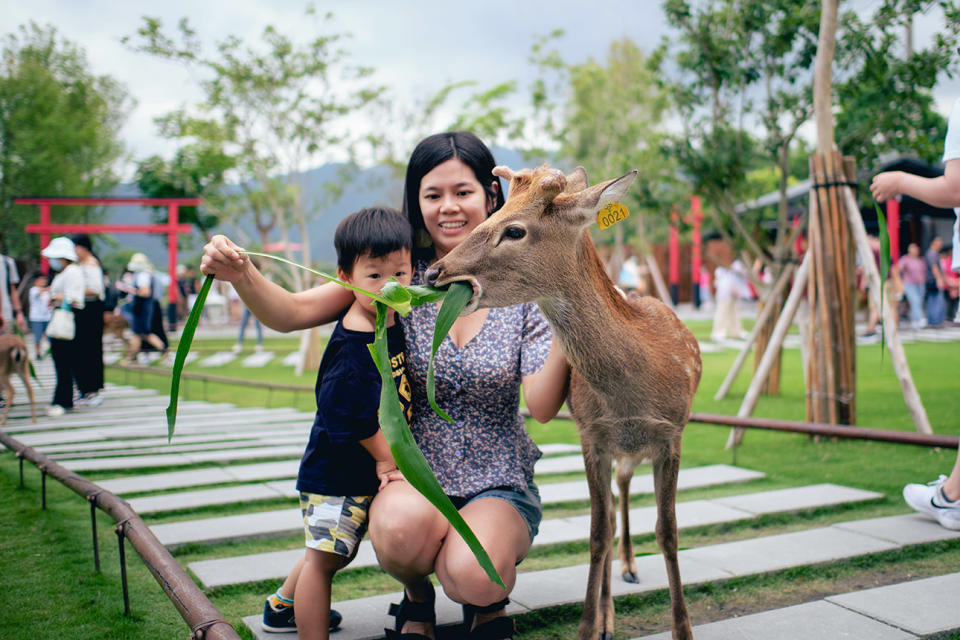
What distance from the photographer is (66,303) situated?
24.4 ft

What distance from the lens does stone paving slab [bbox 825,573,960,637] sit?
2.54 m

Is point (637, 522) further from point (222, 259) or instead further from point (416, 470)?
point (222, 259)

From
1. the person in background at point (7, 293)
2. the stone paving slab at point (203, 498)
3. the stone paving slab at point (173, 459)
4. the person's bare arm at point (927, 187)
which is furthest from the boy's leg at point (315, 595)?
the person in background at point (7, 293)

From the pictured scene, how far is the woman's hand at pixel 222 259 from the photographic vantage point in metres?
2.12

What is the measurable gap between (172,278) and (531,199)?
711 inches

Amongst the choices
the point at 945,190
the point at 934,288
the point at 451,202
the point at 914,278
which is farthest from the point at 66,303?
the point at 934,288

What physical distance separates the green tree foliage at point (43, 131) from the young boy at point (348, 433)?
22.5 metres

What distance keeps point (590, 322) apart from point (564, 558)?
1.60 meters

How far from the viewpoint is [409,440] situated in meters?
1.69

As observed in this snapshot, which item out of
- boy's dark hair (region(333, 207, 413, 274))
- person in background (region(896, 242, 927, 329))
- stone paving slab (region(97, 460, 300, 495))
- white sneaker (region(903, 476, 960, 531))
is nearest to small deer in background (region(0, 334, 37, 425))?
stone paving slab (region(97, 460, 300, 495))

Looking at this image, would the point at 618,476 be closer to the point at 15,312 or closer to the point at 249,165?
the point at 15,312

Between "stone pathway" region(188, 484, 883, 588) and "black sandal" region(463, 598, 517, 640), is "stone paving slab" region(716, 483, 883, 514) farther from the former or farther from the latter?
"black sandal" region(463, 598, 517, 640)

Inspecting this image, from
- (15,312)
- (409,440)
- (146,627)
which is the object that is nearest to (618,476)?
(409,440)

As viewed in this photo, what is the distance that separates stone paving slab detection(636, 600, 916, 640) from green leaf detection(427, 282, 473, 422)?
140 cm
